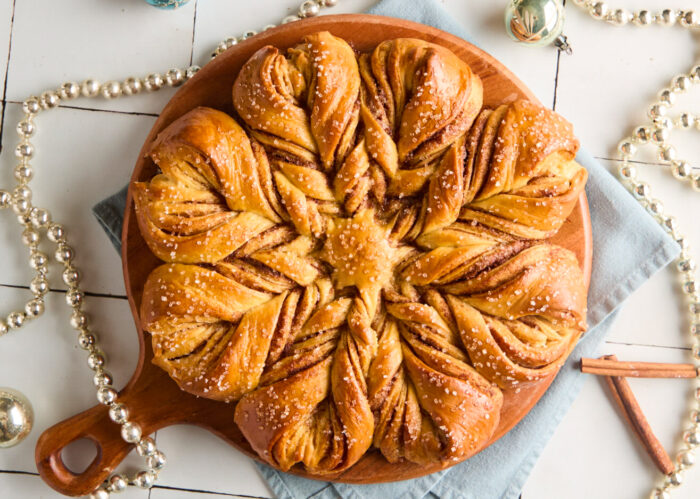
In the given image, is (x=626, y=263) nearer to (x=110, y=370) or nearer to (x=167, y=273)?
(x=167, y=273)

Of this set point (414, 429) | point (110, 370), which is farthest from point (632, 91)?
point (110, 370)

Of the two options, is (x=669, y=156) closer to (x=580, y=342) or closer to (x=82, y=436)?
(x=580, y=342)

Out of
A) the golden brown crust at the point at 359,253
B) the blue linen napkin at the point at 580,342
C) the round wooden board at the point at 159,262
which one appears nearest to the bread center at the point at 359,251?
the golden brown crust at the point at 359,253

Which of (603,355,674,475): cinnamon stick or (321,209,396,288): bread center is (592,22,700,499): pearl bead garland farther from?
(321,209,396,288): bread center

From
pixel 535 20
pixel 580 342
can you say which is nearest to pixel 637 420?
pixel 580 342

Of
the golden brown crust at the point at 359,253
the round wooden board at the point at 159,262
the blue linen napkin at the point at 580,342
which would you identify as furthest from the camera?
the blue linen napkin at the point at 580,342

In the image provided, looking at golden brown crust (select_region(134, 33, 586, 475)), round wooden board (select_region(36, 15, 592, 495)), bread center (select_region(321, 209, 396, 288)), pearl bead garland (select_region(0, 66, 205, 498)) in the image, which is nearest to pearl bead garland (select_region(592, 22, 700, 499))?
round wooden board (select_region(36, 15, 592, 495))

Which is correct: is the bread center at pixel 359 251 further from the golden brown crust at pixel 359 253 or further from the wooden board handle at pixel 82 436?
the wooden board handle at pixel 82 436
